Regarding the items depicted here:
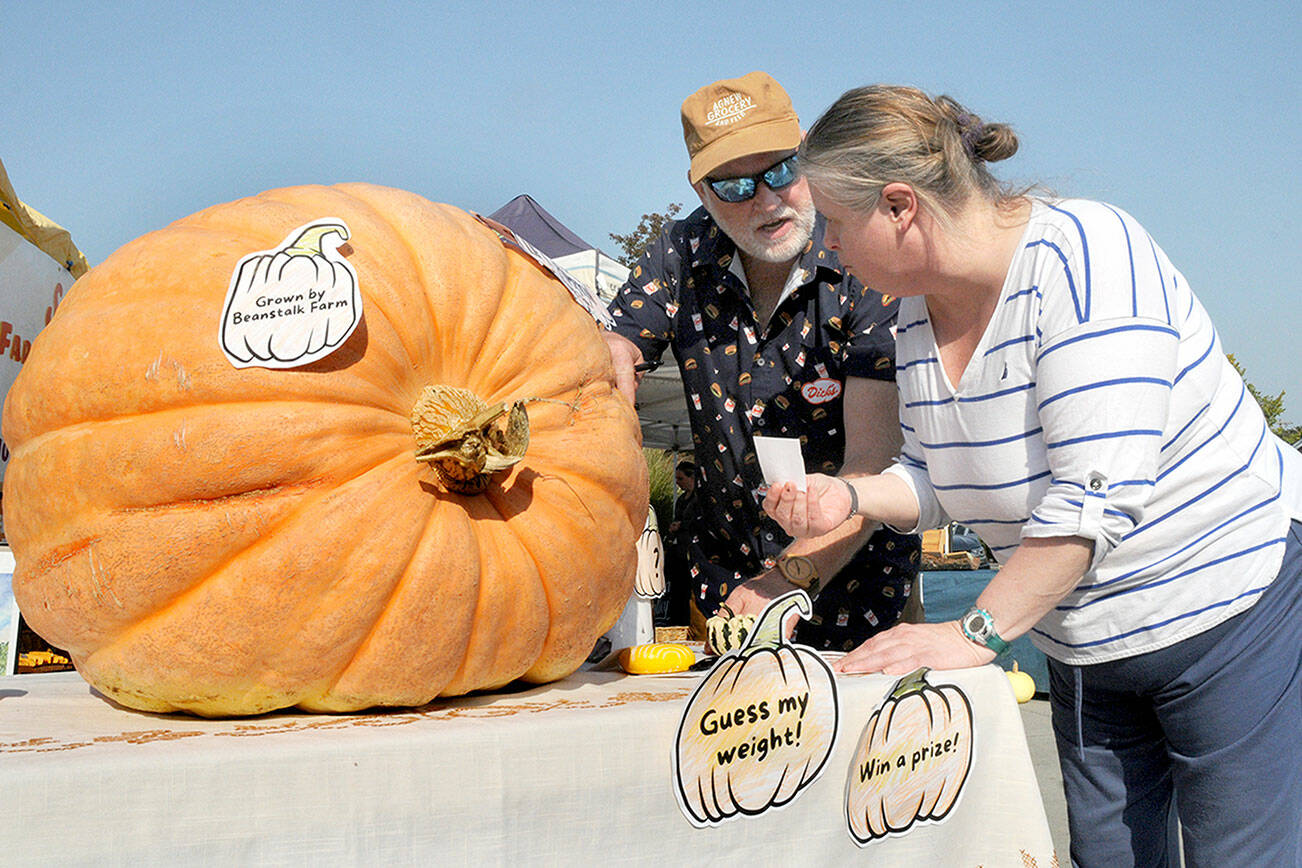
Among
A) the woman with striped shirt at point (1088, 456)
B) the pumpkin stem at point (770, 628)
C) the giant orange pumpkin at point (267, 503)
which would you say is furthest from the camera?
the woman with striped shirt at point (1088, 456)

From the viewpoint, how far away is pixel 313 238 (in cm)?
112

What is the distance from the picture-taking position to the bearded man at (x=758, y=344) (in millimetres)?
2014

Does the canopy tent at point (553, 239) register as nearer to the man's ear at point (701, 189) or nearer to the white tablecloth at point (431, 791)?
the man's ear at point (701, 189)

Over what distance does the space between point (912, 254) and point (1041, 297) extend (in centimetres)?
20

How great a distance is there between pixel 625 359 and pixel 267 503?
109 centimetres

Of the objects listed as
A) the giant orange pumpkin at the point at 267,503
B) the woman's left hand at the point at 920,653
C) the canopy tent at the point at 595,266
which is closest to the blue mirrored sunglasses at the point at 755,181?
the giant orange pumpkin at the point at 267,503

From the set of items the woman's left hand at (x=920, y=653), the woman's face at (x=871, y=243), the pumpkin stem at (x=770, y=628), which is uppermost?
the woman's face at (x=871, y=243)

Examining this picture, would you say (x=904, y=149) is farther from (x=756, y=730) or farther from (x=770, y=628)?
(x=756, y=730)

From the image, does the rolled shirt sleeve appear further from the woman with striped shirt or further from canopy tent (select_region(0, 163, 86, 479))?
canopy tent (select_region(0, 163, 86, 479))

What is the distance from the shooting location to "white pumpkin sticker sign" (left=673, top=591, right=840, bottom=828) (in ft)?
3.55

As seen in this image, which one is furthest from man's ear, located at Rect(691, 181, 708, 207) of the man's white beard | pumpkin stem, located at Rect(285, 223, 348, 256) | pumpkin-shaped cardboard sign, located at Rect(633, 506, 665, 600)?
pumpkin stem, located at Rect(285, 223, 348, 256)

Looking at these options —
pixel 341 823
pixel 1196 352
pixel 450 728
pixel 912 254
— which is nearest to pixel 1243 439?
pixel 1196 352

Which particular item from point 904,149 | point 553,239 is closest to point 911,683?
point 904,149

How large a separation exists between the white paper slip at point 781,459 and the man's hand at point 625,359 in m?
0.40
